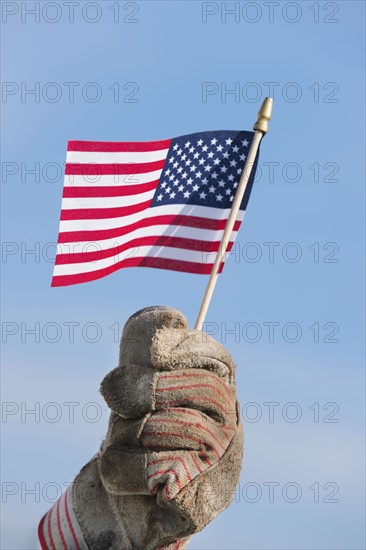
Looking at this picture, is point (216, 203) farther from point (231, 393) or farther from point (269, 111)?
point (231, 393)

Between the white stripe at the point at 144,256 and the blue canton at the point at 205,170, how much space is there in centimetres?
60

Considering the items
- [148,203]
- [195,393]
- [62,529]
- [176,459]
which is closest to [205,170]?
[148,203]

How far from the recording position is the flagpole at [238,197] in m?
12.4

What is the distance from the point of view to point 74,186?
13.8 m

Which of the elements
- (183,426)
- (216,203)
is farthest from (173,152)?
(183,426)

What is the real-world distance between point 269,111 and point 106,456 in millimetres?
4615

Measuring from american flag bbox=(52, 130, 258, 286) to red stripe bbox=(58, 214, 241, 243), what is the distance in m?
0.01

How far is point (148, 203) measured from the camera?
14141mm

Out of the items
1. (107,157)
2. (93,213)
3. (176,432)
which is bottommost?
(176,432)

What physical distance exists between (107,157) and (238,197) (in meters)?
1.53

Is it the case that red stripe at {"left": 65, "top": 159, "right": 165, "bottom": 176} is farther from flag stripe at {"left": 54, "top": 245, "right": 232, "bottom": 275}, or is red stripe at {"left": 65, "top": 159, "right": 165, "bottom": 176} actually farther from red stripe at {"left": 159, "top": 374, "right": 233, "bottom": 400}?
red stripe at {"left": 159, "top": 374, "right": 233, "bottom": 400}

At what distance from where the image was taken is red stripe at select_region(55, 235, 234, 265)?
13289 millimetres

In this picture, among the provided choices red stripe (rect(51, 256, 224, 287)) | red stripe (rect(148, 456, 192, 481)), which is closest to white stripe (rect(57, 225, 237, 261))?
red stripe (rect(51, 256, 224, 287))

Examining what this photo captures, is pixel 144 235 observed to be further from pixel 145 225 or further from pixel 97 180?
pixel 97 180
